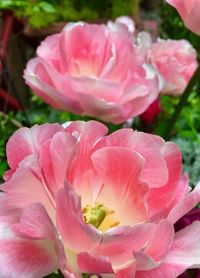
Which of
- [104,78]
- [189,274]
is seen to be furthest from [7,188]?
[104,78]

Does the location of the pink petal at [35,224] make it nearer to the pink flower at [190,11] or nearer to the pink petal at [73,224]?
the pink petal at [73,224]

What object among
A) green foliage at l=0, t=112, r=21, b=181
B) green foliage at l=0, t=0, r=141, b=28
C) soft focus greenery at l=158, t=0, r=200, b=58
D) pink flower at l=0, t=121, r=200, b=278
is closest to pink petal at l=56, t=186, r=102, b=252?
pink flower at l=0, t=121, r=200, b=278

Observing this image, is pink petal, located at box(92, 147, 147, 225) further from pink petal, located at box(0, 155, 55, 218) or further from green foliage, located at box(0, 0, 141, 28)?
green foliage, located at box(0, 0, 141, 28)

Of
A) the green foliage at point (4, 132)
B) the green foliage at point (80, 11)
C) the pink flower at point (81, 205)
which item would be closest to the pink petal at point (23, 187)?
the pink flower at point (81, 205)

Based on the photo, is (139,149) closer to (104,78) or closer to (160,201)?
(160,201)

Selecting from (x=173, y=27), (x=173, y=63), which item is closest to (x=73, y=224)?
(x=173, y=63)

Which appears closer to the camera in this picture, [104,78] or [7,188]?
[7,188]
